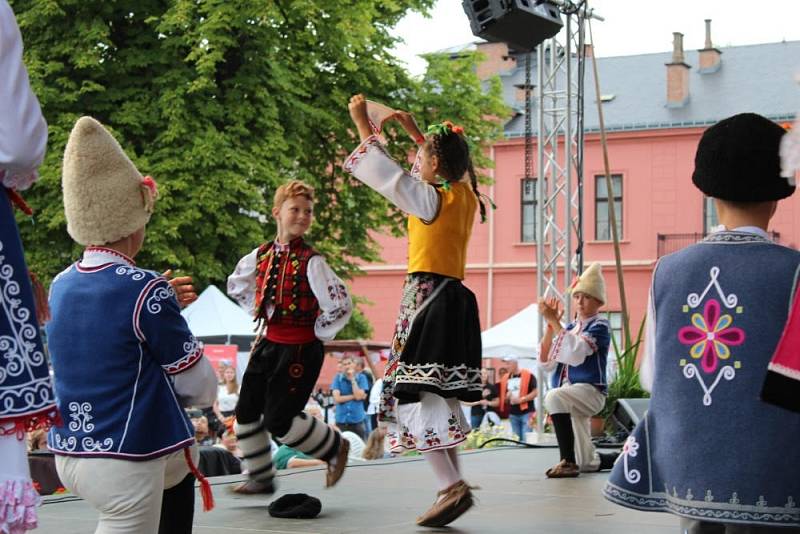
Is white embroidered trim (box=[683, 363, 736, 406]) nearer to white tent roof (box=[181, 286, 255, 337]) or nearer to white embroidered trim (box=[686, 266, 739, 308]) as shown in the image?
white embroidered trim (box=[686, 266, 739, 308])

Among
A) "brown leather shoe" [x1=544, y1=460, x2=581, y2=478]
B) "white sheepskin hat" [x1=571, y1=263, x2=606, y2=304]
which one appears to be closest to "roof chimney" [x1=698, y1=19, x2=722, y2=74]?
"white sheepskin hat" [x1=571, y1=263, x2=606, y2=304]

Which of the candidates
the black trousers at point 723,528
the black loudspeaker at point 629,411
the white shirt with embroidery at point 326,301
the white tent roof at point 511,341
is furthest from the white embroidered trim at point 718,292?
the white tent roof at point 511,341

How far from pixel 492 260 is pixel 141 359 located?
3383cm

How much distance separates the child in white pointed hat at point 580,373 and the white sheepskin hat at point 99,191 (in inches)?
203

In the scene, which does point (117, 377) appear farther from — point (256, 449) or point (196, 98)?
point (196, 98)

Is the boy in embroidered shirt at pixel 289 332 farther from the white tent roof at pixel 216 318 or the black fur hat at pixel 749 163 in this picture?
the white tent roof at pixel 216 318

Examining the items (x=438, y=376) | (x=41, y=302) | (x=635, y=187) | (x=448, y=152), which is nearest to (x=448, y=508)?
(x=438, y=376)

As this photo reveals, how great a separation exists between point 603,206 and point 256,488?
98.3ft

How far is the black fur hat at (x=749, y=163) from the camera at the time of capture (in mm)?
3242

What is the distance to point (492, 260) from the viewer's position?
37.2m

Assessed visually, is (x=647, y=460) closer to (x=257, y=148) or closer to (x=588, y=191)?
(x=257, y=148)

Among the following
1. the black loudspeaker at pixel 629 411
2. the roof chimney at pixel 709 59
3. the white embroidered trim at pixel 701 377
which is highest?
the roof chimney at pixel 709 59

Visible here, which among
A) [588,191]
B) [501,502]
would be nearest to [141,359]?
[501,502]

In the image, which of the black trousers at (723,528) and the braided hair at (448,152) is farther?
the braided hair at (448,152)
